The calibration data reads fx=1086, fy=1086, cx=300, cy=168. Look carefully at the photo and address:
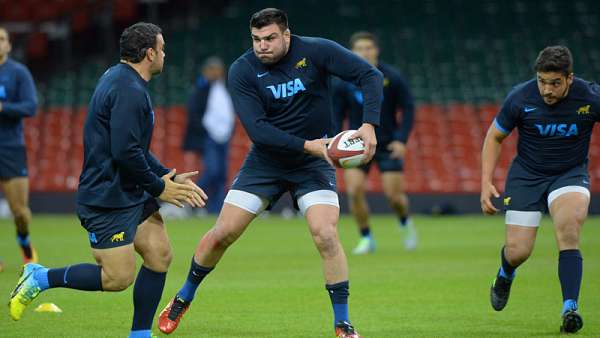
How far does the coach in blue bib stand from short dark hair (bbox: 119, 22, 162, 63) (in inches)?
33.0

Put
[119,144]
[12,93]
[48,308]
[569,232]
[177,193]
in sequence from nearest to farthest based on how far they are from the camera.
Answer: [119,144], [177,193], [569,232], [48,308], [12,93]

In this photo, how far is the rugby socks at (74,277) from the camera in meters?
7.29

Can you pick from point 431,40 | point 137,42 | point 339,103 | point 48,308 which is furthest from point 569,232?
point 431,40

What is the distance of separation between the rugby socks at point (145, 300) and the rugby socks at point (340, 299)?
3.98 ft

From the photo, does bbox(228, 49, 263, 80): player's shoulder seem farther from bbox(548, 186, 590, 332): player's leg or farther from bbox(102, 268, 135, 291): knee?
bbox(548, 186, 590, 332): player's leg

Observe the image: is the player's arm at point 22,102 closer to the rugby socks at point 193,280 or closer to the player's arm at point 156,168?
the rugby socks at point 193,280

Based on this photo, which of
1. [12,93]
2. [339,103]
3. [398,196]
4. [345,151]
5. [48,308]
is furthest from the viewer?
[398,196]

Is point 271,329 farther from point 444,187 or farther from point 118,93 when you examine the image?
point 444,187

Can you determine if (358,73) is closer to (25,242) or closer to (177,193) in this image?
(177,193)

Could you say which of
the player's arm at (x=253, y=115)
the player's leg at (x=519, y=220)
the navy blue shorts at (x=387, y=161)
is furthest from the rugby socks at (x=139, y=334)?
the navy blue shorts at (x=387, y=161)

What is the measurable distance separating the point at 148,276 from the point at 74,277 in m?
0.50

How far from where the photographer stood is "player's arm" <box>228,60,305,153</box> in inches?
301

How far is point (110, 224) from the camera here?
7230mm

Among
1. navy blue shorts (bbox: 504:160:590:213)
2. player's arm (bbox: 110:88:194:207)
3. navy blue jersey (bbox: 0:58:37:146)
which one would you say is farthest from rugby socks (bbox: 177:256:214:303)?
navy blue jersey (bbox: 0:58:37:146)
